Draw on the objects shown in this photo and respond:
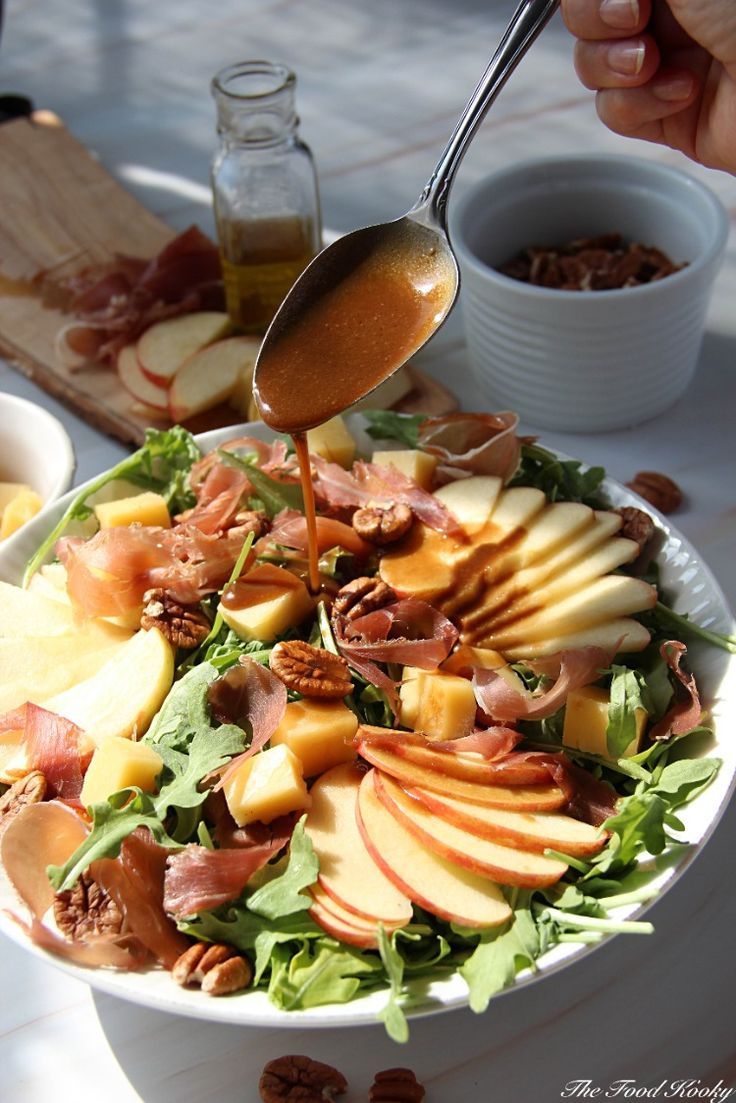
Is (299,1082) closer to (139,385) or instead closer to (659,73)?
(139,385)

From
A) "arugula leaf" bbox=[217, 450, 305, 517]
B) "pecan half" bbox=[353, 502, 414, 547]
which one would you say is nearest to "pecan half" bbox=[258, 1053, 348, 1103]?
"pecan half" bbox=[353, 502, 414, 547]

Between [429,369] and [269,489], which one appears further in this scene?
[429,369]

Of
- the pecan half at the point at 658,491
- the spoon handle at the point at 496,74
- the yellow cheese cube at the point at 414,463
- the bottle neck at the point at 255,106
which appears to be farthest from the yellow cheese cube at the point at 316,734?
the bottle neck at the point at 255,106

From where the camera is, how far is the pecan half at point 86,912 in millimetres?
1356

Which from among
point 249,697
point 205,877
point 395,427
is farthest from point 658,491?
point 205,877

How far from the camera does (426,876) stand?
1.37 meters

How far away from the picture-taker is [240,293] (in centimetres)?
255

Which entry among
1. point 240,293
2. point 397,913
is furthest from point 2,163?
point 397,913

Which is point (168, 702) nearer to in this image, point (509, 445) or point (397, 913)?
point (397, 913)

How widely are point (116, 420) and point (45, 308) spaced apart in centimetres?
51

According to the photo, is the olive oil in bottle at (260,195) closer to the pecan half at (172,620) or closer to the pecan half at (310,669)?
the pecan half at (172,620)

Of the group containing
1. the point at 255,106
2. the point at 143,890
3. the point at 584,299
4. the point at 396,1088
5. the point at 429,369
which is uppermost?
the point at 255,106

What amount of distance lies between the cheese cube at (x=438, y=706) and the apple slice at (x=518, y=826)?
125mm

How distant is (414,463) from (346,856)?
2.22ft
